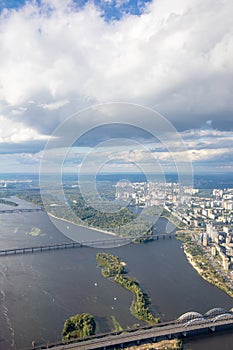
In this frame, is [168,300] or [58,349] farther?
[168,300]

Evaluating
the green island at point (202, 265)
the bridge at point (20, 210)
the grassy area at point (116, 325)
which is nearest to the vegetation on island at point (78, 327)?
the grassy area at point (116, 325)

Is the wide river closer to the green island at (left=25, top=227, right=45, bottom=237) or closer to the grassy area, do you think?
the grassy area

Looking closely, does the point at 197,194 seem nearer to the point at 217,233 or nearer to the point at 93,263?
the point at 217,233

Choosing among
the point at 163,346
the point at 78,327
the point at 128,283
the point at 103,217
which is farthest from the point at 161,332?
the point at 103,217

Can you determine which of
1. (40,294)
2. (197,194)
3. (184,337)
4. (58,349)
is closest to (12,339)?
(58,349)

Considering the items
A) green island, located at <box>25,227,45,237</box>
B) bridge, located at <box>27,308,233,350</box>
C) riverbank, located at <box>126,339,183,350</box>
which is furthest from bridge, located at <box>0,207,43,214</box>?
riverbank, located at <box>126,339,183,350</box>

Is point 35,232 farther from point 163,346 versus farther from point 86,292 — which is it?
point 163,346
